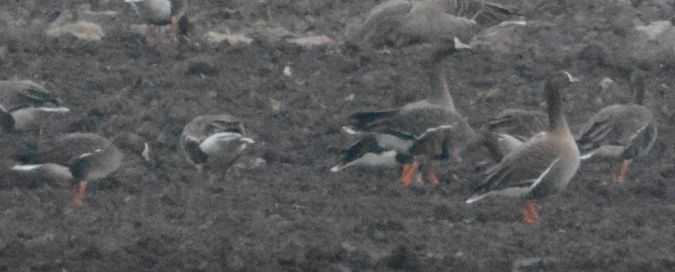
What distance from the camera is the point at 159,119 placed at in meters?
17.7

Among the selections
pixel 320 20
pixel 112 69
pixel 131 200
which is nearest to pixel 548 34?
pixel 320 20

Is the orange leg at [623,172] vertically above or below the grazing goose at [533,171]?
below

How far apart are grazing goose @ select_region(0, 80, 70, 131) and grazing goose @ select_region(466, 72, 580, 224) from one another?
15.9 feet

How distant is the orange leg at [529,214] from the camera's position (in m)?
14.3

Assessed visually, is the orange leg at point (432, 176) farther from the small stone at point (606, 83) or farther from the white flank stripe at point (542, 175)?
the small stone at point (606, 83)

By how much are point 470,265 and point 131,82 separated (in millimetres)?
7691

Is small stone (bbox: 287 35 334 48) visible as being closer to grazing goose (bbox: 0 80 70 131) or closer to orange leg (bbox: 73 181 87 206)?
grazing goose (bbox: 0 80 70 131)

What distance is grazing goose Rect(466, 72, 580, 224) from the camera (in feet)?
46.9

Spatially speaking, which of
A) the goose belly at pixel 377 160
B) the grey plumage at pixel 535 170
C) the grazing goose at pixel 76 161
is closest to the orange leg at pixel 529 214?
the grey plumage at pixel 535 170

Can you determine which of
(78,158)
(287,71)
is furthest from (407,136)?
(287,71)

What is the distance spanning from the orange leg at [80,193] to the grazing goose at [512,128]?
3480 millimetres

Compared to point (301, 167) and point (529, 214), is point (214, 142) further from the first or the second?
point (529, 214)

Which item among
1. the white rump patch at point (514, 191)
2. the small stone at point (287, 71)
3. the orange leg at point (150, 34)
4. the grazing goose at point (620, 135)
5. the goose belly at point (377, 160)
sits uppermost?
the white rump patch at point (514, 191)

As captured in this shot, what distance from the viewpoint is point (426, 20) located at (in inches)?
888
